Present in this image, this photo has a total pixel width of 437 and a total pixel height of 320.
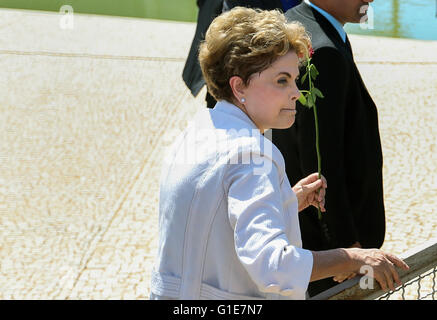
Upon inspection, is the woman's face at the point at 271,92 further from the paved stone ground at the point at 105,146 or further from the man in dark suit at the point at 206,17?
the paved stone ground at the point at 105,146

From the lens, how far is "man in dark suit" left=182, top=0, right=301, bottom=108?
148 inches

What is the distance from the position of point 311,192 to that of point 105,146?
540 centimetres

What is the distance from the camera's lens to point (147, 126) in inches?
317

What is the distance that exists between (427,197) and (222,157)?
15.3ft

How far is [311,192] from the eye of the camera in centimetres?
222

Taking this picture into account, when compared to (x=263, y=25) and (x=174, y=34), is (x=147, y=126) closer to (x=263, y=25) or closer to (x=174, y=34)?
(x=174, y=34)

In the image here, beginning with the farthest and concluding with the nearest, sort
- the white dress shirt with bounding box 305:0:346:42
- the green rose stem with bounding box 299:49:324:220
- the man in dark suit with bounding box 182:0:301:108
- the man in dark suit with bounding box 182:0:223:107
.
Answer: the man in dark suit with bounding box 182:0:223:107 < the man in dark suit with bounding box 182:0:301:108 < the white dress shirt with bounding box 305:0:346:42 < the green rose stem with bounding box 299:49:324:220

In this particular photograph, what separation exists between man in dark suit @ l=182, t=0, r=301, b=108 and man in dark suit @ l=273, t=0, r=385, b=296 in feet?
3.65

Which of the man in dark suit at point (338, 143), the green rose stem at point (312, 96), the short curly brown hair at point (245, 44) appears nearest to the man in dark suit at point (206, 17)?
the man in dark suit at point (338, 143)

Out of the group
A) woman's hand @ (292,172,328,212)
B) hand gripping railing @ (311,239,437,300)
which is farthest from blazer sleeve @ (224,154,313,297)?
woman's hand @ (292,172,328,212)

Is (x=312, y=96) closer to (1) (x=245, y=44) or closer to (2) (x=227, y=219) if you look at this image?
(1) (x=245, y=44)

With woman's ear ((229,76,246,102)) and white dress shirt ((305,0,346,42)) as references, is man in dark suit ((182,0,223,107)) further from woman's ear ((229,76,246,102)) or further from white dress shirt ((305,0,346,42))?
woman's ear ((229,76,246,102))

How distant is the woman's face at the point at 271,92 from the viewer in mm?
1721

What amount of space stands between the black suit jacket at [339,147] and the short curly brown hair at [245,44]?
0.64 metres
